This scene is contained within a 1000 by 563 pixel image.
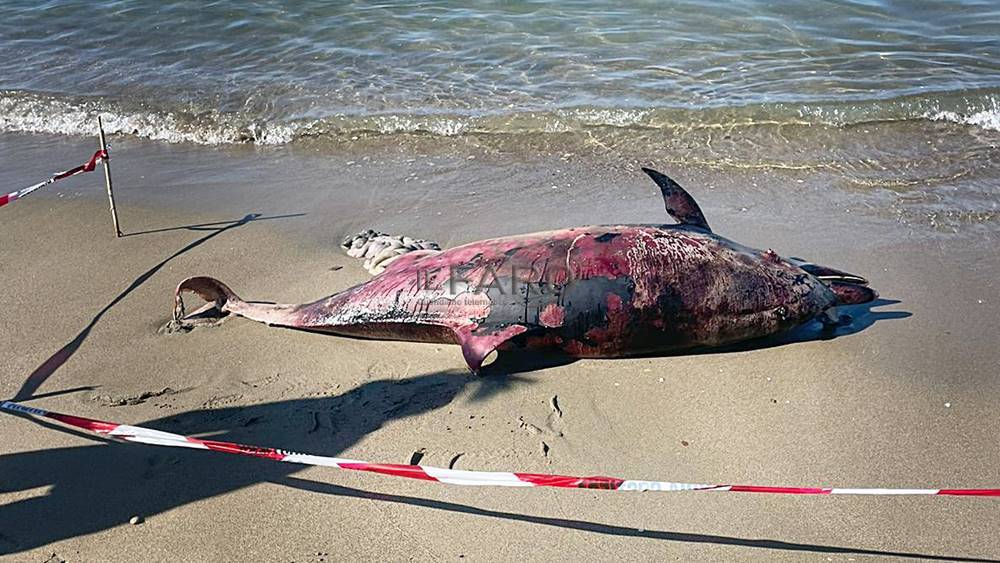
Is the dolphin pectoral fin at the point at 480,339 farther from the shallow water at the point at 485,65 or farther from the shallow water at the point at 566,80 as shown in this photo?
the shallow water at the point at 485,65

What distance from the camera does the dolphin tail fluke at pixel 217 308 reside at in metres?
5.27

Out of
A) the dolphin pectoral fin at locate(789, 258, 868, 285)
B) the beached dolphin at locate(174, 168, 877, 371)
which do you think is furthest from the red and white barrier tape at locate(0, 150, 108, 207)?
the dolphin pectoral fin at locate(789, 258, 868, 285)

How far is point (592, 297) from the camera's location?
4754 mm

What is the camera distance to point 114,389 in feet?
15.4

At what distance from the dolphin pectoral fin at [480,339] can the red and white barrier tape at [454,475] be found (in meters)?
0.72

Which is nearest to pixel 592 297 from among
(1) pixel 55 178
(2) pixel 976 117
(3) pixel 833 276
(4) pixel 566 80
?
(3) pixel 833 276

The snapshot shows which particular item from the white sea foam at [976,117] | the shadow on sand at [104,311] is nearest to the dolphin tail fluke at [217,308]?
the shadow on sand at [104,311]

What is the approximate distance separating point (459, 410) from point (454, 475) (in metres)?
0.69

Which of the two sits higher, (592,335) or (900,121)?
(900,121)

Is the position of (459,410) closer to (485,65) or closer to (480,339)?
(480,339)

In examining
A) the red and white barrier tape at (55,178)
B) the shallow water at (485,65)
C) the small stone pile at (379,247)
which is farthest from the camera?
the shallow water at (485,65)

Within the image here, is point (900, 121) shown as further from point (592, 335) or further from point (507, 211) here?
point (592, 335)

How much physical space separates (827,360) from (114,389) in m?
3.89

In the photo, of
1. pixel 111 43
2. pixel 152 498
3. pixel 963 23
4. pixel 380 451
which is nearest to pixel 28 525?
pixel 152 498
